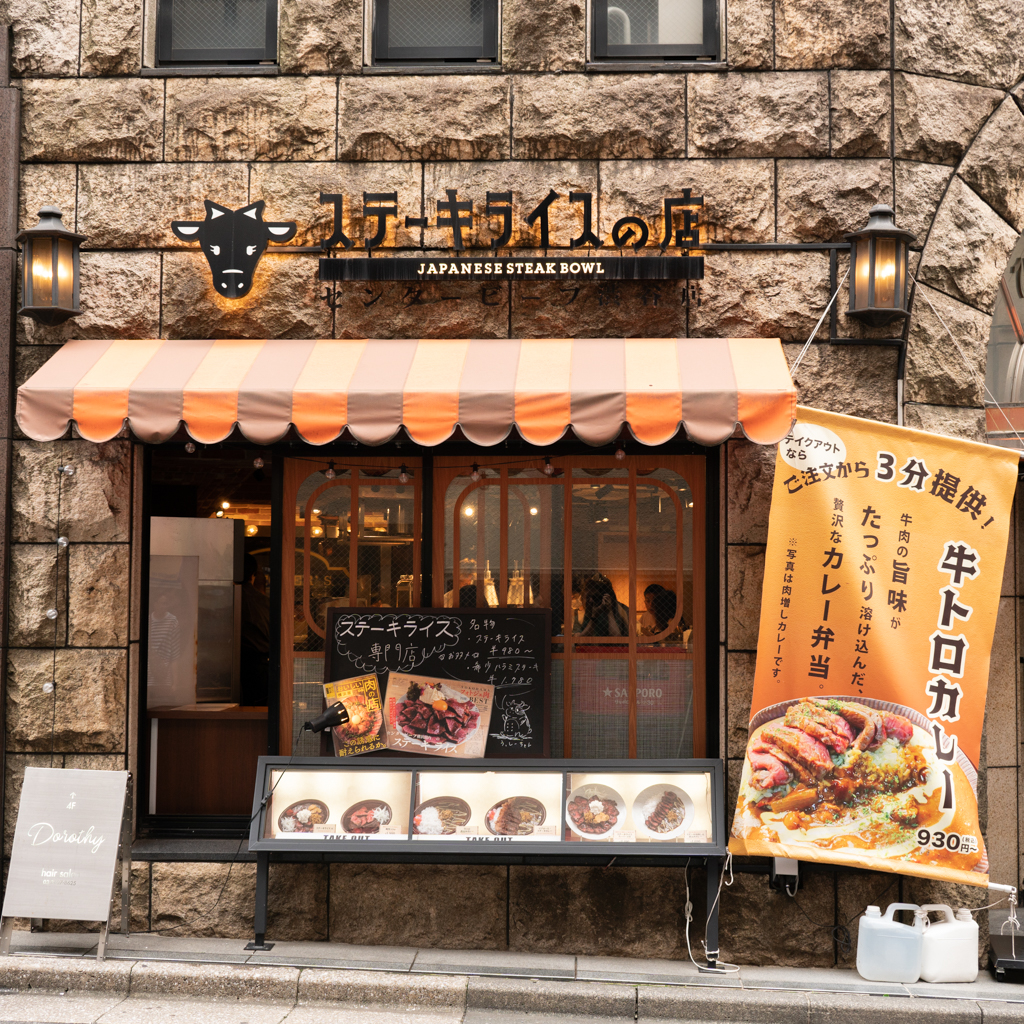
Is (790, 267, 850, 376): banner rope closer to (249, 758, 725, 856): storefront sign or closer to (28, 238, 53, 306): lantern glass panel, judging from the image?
(249, 758, 725, 856): storefront sign

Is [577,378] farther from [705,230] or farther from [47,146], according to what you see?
[47,146]

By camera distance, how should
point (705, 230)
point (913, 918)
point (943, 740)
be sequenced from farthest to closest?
point (705, 230) → point (913, 918) → point (943, 740)

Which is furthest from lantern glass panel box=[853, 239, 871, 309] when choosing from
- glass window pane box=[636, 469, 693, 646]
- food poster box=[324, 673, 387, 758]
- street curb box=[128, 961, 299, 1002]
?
street curb box=[128, 961, 299, 1002]

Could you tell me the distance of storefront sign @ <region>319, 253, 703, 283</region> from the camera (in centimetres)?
688

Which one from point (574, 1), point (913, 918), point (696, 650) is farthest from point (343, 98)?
point (913, 918)

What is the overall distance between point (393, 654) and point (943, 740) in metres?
3.73

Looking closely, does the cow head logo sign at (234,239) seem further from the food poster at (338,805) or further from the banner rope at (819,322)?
the banner rope at (819,322)

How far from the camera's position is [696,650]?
23.4 feet

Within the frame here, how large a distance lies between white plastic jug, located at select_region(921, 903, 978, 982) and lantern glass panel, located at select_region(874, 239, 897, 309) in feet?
13.2

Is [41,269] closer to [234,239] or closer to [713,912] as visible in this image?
[234,239]

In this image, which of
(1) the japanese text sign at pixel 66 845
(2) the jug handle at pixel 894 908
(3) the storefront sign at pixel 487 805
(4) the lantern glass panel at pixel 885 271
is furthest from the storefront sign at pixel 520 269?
(2) the jug handle at pixel 894 908

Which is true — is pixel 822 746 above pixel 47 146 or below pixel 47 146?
below

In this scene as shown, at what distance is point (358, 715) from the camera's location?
7.13 meters

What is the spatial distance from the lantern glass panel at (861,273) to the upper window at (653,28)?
1.89 meters
